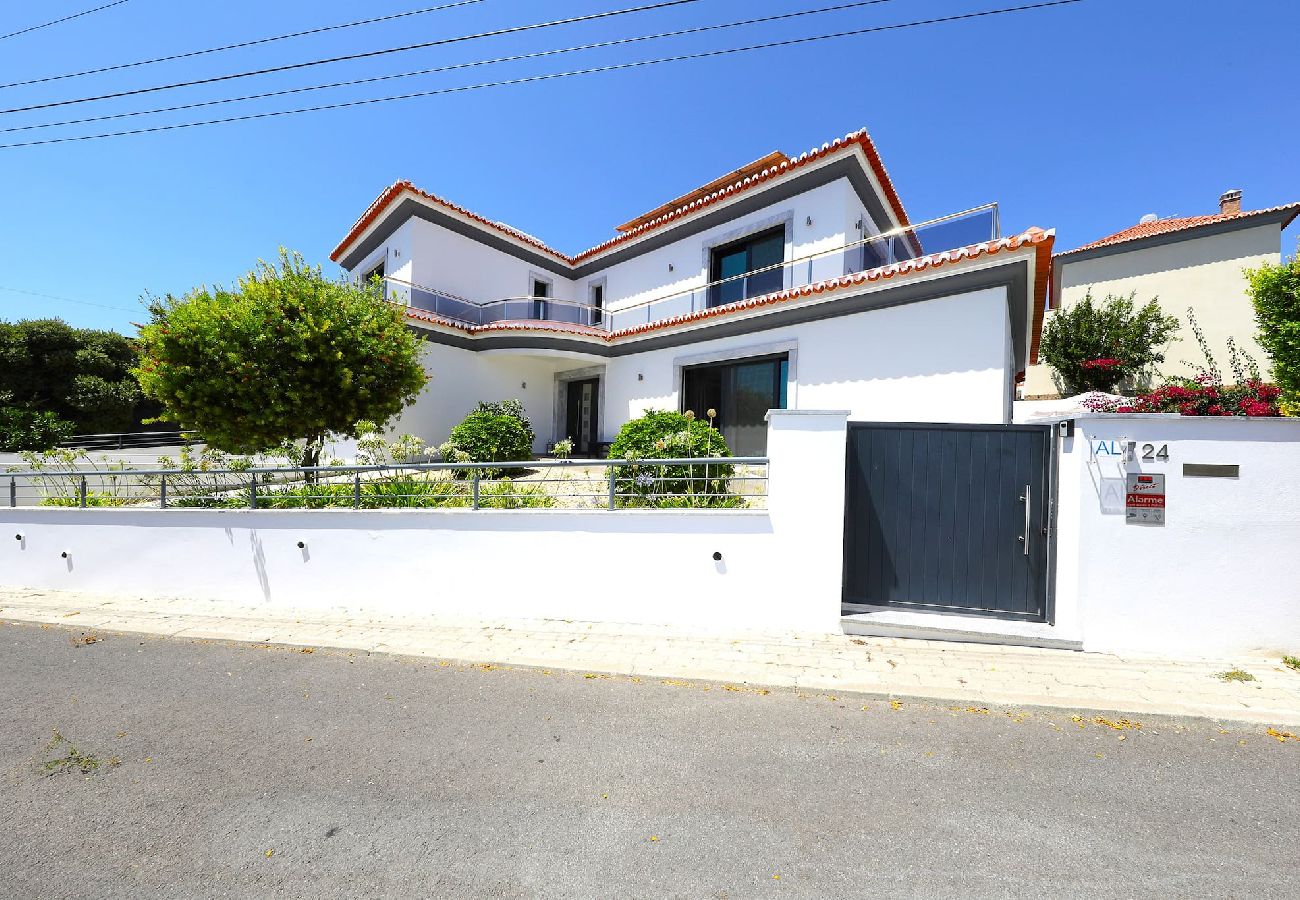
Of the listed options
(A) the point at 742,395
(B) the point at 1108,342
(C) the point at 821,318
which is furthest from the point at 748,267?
(B) the point at 1108,342

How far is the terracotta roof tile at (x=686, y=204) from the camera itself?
10.2 metres

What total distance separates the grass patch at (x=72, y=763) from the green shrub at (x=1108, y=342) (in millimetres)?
20050

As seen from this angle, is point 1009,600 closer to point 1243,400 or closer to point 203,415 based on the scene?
point 1243,400

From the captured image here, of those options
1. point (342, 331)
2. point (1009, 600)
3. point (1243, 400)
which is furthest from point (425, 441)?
point (1243, 400)

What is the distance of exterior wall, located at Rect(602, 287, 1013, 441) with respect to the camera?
789 centimetres

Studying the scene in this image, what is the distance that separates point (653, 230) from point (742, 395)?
578cm

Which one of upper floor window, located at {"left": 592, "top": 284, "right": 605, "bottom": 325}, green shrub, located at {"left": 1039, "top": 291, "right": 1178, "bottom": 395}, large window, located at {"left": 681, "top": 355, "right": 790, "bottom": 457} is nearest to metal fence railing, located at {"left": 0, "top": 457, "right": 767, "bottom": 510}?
large window, located at {"left": 681, "top": 355, "right": 790, "bottom": 457}

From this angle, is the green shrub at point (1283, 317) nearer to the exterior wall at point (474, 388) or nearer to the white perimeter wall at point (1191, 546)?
the white perimeter wall at point (1191, 546)

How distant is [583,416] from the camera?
1469 centimetres

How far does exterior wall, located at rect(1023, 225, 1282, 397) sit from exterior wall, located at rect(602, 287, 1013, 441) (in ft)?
36.0

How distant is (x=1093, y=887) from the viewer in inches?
78.1

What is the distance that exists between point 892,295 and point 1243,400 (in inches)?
191

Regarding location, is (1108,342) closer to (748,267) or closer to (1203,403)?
(1203,403)

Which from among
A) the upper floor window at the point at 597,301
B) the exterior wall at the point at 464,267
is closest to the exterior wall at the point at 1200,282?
the upper floor window at the point at 597,301
